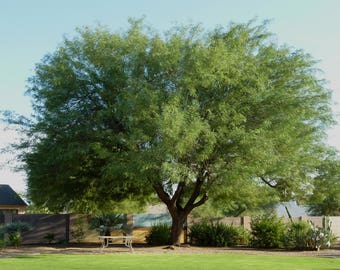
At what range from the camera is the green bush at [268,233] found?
29.2 metres

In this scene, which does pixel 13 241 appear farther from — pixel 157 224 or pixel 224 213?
pixel 224 213

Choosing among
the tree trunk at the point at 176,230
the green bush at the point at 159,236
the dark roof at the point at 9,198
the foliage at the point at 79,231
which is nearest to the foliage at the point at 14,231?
the foliage at the point at 79,231

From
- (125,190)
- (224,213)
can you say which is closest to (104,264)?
(125,190)

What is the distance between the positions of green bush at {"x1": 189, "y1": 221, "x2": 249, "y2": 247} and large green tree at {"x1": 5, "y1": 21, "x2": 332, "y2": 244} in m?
1.92

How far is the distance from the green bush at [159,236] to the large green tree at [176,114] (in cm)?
179

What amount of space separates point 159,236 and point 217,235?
10.9 feet

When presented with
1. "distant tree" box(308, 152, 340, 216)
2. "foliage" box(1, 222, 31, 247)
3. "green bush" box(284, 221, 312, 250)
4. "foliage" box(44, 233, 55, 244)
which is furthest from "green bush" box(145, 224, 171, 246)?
"distant tree" box(308, 152, 340, 216)

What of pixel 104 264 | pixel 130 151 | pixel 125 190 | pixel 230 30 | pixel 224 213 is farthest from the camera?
pixel 224 213

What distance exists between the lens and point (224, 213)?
6072 cm

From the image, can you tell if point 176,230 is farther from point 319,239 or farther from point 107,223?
point 319,239

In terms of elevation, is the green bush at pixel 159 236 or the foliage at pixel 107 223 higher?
the foliage at pixel 107 223

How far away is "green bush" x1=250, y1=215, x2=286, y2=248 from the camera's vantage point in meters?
29.2

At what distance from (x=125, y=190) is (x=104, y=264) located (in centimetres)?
1374

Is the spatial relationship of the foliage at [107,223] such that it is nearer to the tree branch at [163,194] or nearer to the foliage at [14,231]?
Result: the tree branch at [163,194]
